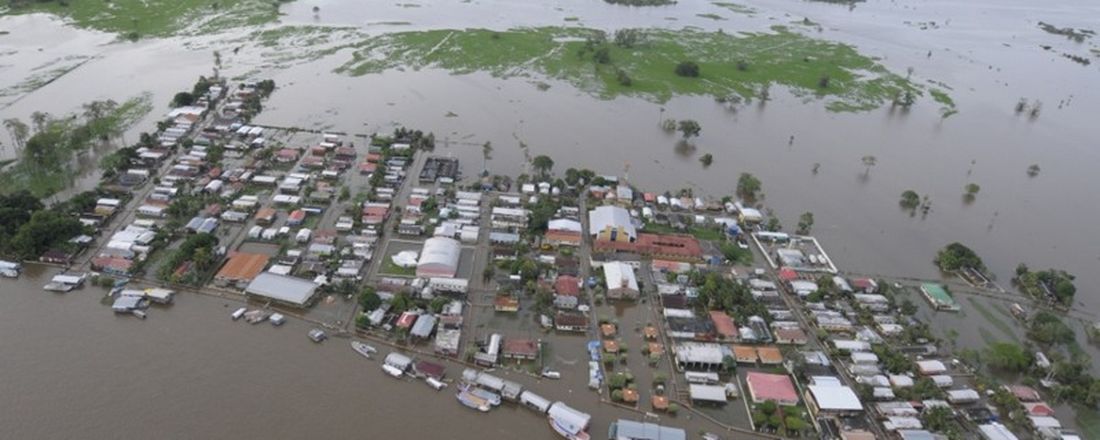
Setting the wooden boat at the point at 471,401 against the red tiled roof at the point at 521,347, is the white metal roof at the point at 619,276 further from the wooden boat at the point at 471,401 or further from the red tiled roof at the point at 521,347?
the wooden boat at the point at 471,401

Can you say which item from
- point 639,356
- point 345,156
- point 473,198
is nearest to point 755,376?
point 639,356

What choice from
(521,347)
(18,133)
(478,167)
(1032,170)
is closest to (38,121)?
(18,133)

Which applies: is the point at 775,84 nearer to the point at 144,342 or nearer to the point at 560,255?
the point at 560,255

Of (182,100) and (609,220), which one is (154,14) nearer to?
(182,100)

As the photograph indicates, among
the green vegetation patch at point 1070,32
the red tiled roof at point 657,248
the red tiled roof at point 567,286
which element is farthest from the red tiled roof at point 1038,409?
the green vegetation patch at point 1070,32

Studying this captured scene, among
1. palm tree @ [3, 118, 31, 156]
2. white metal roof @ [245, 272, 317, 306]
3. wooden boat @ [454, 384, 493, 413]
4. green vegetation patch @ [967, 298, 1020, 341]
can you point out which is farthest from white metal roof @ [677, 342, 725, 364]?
palm tree @ [3, 118, 31, 156]

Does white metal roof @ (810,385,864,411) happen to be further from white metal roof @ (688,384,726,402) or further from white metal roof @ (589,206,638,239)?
white metal roof @ (589,206,638,239)
